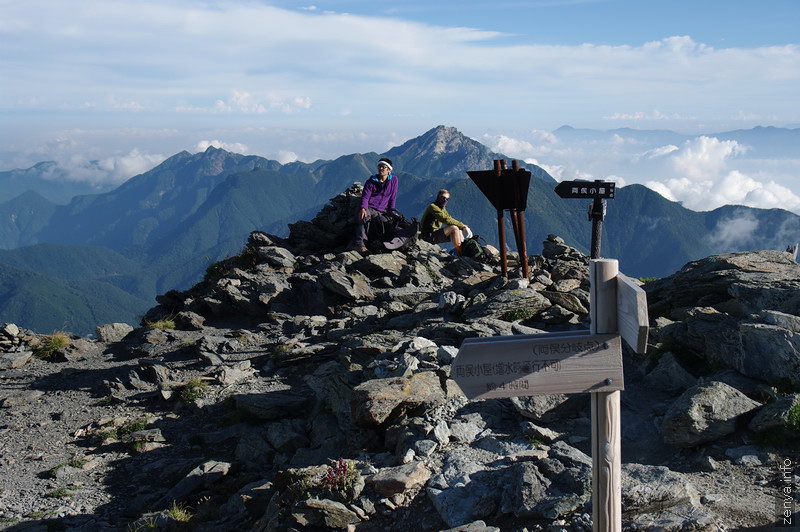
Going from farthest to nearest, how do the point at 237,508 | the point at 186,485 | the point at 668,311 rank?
the point at 668,311 < the point at 186,485 < the point at 237,508

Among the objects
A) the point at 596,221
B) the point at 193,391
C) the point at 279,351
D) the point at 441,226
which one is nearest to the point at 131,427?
the point at 193,391

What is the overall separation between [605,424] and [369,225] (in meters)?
18.6

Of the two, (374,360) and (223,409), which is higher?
(374,360)

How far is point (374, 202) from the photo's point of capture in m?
22.9

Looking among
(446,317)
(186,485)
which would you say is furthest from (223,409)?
(446,317)

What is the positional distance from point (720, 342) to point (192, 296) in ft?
59.1

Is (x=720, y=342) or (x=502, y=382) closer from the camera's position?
(x=502, y=382)

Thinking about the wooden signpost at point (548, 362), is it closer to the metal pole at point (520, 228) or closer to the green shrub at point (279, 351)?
the green shrub at point (279, 351)

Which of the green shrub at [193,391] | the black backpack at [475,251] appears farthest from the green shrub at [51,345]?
the black backpack at [475,251]

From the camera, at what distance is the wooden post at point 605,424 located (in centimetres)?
526

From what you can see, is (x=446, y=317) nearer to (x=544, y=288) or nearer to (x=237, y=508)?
(x=544, y=288)

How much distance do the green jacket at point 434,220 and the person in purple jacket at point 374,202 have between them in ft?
4.44

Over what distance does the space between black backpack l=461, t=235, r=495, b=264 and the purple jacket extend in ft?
9.78

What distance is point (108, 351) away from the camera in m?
19.5
